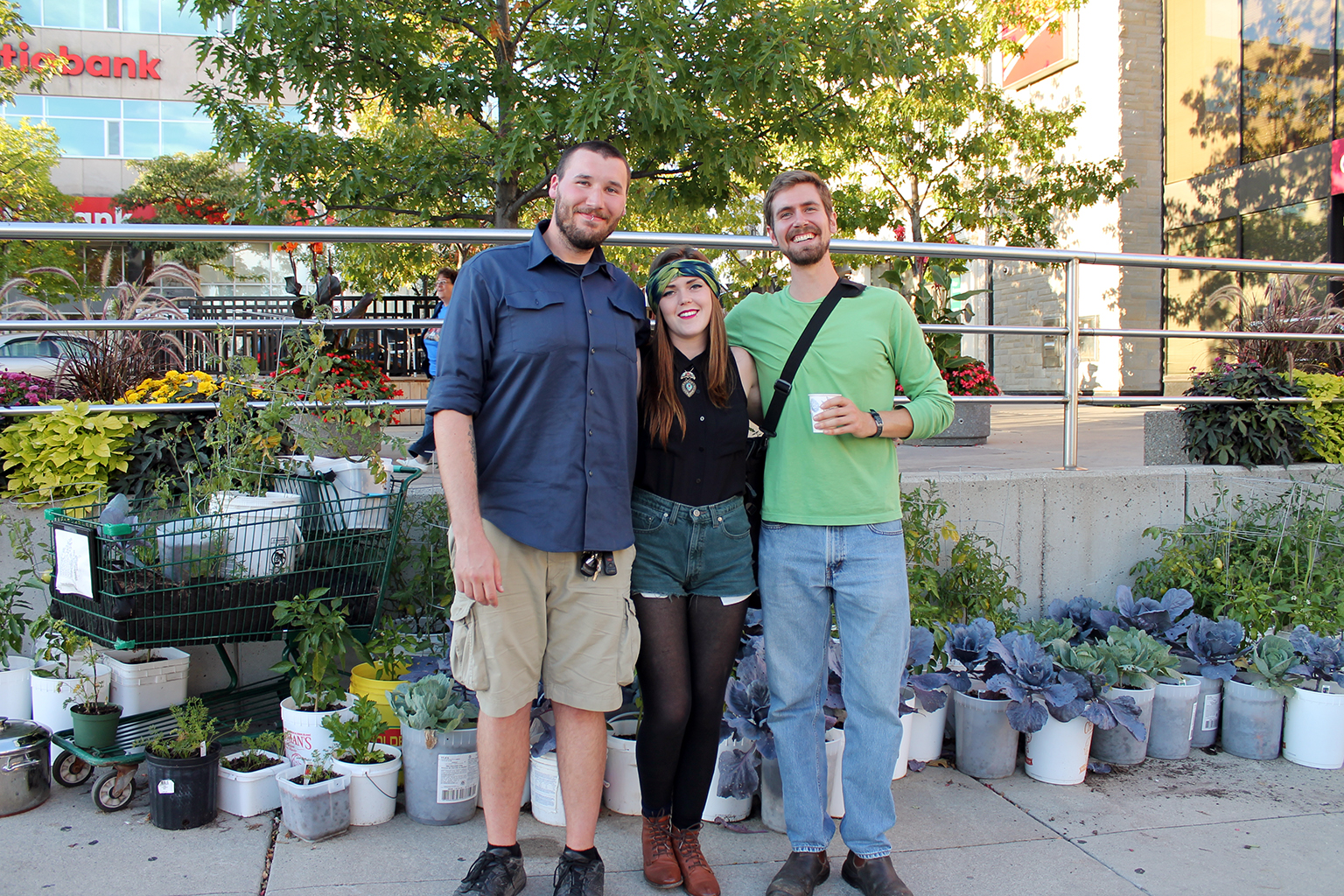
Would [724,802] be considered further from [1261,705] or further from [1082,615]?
[1261,705]

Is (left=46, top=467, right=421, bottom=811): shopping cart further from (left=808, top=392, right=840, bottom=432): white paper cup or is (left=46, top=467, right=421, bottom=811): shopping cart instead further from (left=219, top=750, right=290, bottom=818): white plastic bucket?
(left=808, top=392, right=840, bottom=432): white paper cup

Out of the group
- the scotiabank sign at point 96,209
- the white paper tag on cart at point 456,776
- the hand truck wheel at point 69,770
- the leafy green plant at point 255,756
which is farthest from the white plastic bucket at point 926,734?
the scotiabank sign at point 96,209

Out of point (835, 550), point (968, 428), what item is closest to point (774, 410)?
point (835, 550)

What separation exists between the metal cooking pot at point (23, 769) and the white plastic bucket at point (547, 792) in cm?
159

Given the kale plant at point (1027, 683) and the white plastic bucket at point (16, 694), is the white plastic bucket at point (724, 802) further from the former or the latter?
the white plastic bucket at point (16, 694)

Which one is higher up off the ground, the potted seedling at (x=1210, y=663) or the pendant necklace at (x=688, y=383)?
the pendant necklace at (x=688, y=383)

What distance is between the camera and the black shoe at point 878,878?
2.48m

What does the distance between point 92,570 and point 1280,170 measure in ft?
52.4

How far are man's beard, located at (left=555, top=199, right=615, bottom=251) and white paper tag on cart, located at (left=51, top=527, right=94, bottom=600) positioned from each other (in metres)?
1.67

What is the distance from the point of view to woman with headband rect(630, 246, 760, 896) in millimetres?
2498

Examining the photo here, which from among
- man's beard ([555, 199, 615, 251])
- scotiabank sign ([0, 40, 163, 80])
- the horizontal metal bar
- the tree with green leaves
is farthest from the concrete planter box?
scotiabank sign ([0, 40, 163, 80])

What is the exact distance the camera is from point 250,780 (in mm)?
2885

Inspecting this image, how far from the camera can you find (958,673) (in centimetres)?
353

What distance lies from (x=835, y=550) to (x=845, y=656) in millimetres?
324
